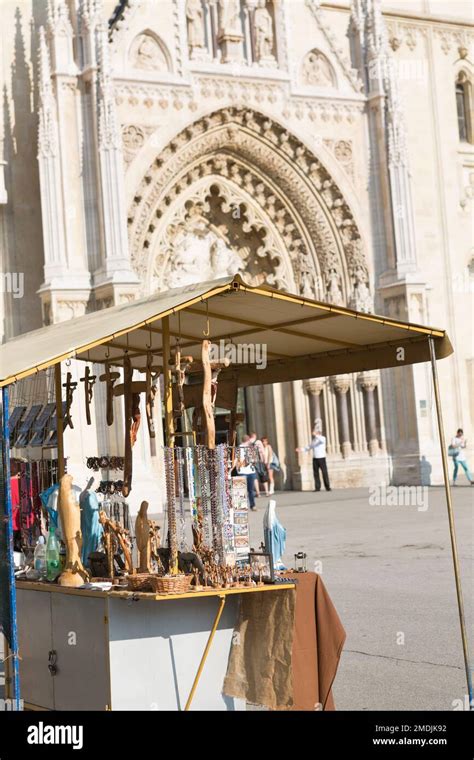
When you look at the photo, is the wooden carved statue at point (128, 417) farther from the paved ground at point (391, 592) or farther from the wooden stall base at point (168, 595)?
the paved ground at point (391, 592)

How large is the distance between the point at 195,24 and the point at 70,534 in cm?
1982

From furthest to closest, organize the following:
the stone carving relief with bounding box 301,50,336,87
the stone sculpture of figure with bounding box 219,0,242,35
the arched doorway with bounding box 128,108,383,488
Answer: the stone carving relief with bounding box 301,50,336,87 < the arched doorway with bounding box 128,108,383,488 < the stone sculpture of figure with bounding box 219,0,242,35

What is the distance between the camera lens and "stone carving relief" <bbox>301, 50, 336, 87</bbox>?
26.9 meters

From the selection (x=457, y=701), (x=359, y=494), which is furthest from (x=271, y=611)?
(x=359, y=494)

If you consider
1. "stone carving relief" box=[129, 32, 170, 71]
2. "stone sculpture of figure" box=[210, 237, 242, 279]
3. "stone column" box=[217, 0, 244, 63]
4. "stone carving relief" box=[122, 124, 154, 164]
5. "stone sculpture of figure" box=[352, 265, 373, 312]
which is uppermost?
"stone column" box=[217, 0, 244, 63]

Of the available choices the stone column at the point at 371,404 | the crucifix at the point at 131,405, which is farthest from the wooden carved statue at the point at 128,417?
the stone column at the point at 371,404

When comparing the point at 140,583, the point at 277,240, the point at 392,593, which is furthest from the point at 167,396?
the point at 277,240

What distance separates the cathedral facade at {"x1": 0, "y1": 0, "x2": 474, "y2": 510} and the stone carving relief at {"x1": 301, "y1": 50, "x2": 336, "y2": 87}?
6 cm

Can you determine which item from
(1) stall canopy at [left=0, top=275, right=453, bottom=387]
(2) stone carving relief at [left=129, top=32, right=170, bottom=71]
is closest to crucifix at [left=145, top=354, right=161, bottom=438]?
(1) stall canopy at [left=0, top=275, right=453, bottom=387]

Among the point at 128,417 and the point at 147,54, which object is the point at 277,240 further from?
the point at 128,417

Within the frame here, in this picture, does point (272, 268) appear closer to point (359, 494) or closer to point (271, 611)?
point (359, 494)

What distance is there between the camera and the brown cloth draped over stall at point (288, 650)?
24.0ft

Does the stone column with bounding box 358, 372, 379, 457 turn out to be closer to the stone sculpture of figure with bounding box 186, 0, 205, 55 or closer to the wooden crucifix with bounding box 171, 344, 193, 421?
the stone sculpture of figure with bounding box 186, 0, 205, 55

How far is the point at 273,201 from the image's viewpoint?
2700 cm
